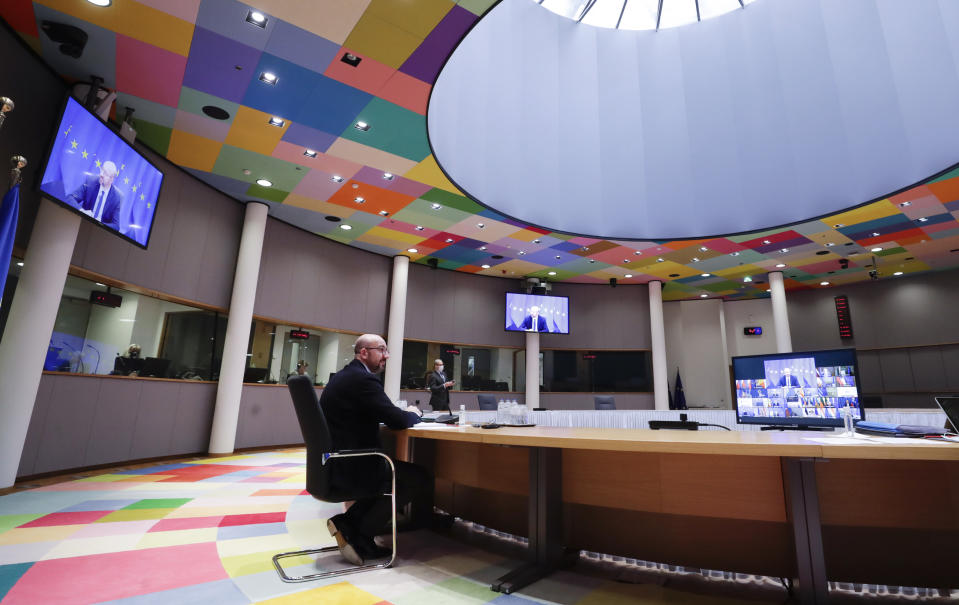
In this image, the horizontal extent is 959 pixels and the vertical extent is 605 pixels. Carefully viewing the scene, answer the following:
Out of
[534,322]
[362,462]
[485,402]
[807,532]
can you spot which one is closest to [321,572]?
[362,462]

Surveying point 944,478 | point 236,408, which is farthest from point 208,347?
point 944,478

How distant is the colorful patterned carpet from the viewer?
2.08 meters

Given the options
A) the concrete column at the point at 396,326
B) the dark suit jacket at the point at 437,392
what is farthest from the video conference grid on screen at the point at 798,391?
the concrete column at the point at 396,326

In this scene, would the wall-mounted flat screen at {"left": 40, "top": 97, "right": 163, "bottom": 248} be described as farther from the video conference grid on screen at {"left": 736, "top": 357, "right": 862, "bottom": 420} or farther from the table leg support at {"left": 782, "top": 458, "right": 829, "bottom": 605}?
the video conference grid on screen at {"left": 736, "top": 357, "right": 862, "bottom": 420}

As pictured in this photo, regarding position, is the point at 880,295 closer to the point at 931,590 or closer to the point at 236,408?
the point at 931,590

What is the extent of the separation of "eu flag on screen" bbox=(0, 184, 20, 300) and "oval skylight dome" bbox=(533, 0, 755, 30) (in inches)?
275

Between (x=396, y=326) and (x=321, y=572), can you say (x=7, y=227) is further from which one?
(x=396, y=326)

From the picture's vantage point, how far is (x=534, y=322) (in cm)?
1145

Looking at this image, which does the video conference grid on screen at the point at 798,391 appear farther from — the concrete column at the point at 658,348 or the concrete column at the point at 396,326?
the concrete column at the point at 658,348

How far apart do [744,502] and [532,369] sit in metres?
9.69

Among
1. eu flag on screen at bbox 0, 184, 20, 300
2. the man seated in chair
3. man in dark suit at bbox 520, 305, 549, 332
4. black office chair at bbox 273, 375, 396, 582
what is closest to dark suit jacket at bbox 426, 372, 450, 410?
man in dark suit at bbox 520, 305, 549, 332

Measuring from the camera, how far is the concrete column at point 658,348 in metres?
11.5

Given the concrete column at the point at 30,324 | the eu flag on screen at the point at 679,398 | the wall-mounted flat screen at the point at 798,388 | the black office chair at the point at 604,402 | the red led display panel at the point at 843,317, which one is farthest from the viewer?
the eu flag on screen at the point at 679,398

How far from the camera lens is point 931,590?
6.84ft
